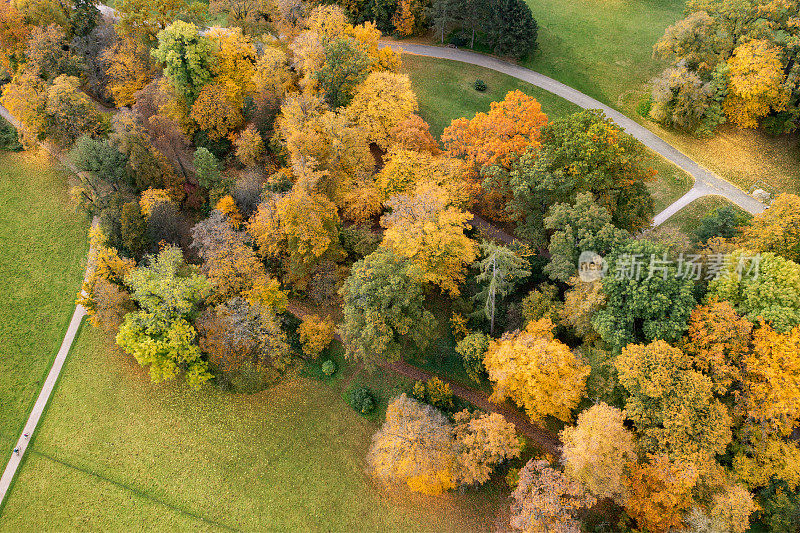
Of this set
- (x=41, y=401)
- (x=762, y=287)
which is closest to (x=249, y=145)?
(x=41, y=401)

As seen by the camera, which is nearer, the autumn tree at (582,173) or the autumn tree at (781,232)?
the autumn tree at (781,232)

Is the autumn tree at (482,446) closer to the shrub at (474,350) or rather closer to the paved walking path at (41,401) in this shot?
the shrub at (474,350)

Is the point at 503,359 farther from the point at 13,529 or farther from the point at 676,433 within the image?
the point at 13,529

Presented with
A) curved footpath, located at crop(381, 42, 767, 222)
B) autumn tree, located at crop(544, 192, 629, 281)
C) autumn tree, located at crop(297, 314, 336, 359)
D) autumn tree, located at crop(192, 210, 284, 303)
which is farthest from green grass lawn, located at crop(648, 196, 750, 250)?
autumn tree, located at crop(192, 210, 284, 303)

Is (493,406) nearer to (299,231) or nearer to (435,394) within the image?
(435,394)

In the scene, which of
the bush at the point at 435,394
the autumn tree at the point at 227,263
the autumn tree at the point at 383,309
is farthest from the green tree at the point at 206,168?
the bush at the point at 435,394

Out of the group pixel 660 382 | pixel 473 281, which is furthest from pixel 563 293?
pixel 660 382
